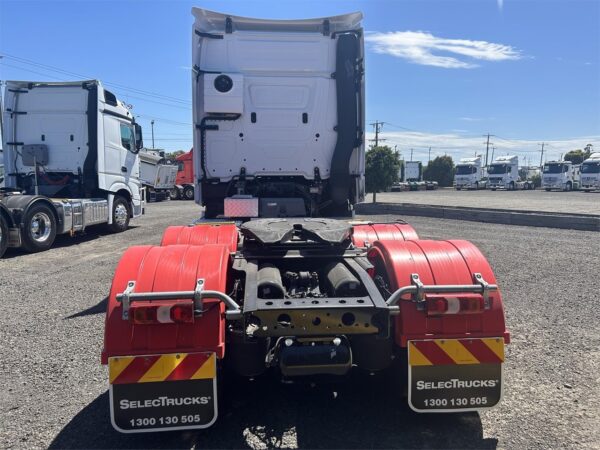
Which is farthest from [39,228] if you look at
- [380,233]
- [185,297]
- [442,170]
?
[442,170]

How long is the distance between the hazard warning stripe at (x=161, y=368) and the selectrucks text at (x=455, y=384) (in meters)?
1.36

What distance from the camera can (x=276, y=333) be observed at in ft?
9.61

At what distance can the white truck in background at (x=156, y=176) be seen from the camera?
28703mm

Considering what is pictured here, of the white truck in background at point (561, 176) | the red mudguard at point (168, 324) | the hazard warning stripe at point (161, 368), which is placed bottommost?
the hazard warning stripe at point (161, 368)

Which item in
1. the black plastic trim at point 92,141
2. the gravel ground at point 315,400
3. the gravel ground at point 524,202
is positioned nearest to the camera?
the gravel ground at point 315,400

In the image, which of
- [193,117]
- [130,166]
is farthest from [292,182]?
[130,166]

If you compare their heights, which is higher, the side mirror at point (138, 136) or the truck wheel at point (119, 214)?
the side mirror at point (138, 136)

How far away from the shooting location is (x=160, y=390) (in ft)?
9.62

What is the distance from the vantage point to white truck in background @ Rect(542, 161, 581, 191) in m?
43.0

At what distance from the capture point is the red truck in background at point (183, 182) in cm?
3228

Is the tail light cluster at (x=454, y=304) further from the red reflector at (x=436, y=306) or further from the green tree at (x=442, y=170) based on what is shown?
the green tree at (x=442, y=170)

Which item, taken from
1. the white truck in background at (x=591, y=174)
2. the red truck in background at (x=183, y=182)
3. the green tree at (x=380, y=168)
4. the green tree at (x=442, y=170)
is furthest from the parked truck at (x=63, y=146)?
the green tree at (x=442, y=170)

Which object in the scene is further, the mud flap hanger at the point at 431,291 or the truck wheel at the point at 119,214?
the truck wheel at the point at 119,214

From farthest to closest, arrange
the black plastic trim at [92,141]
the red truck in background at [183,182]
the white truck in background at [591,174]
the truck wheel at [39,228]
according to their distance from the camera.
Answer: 1. the white truck in background at [591,174]
2. the red truck in background at [183,182]
3. the black plastic trim at [92,141]
4. the truck wheel at [39,228]
